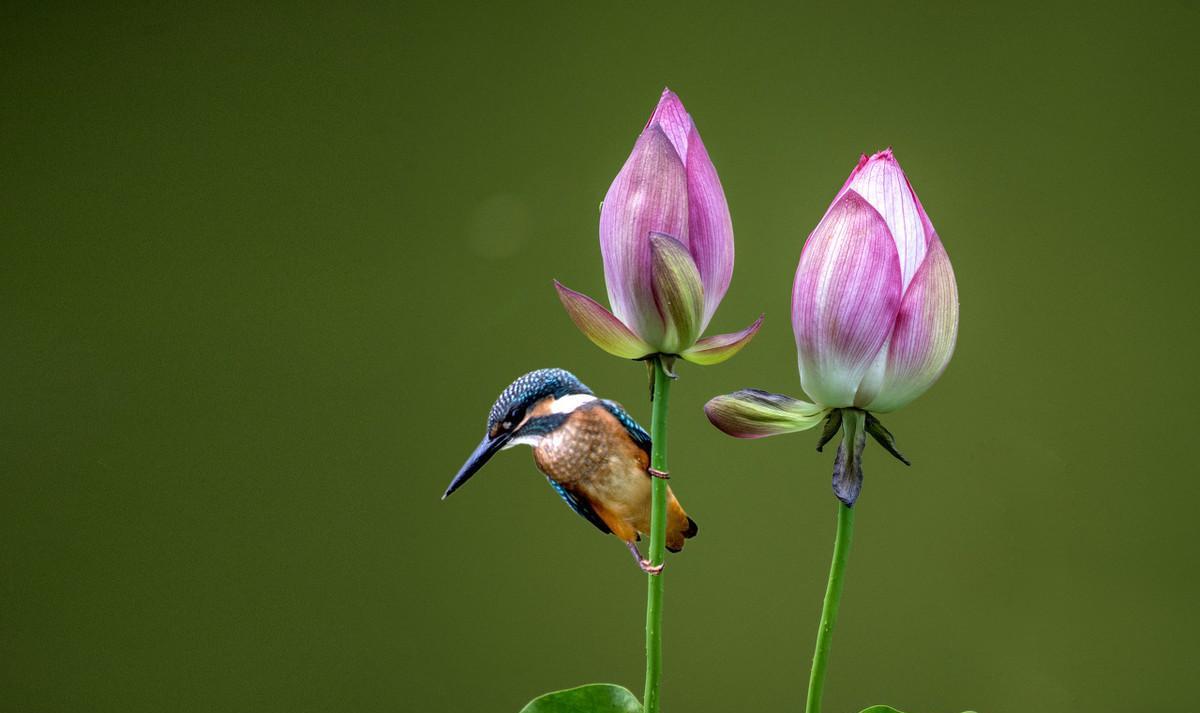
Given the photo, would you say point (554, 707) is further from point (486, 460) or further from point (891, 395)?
point (891, 395)

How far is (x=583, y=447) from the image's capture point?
23.2 inches

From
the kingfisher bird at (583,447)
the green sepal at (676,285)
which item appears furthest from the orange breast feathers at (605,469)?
the green sepal at (676,285)

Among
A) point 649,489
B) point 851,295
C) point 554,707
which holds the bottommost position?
point 554,707

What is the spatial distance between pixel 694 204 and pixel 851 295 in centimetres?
9

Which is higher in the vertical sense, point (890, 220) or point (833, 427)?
point (890, 220)

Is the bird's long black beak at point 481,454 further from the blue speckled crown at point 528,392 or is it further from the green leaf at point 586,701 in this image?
the green leaf at point 586,701

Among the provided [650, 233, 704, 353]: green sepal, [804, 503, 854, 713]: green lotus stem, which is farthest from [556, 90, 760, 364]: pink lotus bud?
[804, 503, 854, 713]: green lotus stem

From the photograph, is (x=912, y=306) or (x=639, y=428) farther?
(x=639, y=428)

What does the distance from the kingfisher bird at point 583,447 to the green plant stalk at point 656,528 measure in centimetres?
6

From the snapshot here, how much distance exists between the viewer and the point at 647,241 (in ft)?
1.59

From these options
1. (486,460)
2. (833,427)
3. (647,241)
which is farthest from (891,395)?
(486,460)

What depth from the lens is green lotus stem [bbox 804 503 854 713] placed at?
50cm

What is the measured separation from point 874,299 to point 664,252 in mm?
99

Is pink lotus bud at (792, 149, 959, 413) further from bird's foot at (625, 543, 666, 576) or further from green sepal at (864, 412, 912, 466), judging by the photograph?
bird's foot at (625, 543, 666, 576)
